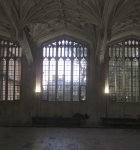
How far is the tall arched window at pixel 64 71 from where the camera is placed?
1681 cm

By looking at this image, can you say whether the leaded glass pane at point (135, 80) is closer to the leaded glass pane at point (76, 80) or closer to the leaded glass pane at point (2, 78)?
the leaded glass pane at point (76, 80)

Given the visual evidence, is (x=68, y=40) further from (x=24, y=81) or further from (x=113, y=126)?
(x=113, y=126)

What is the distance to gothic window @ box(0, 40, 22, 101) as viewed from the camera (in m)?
16.7

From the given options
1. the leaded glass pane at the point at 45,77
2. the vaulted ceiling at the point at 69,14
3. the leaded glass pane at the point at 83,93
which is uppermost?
the vaulted ceiling at the point at 69,14

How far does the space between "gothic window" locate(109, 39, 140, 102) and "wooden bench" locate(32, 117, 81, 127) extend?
12.3ft

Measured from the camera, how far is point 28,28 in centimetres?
1536

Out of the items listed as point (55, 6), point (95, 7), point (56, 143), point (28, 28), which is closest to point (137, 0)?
point (95, 7)

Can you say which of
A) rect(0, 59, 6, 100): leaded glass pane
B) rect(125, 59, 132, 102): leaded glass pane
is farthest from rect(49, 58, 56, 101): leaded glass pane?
rect(125, 59, 132, 102): leaded glass pane

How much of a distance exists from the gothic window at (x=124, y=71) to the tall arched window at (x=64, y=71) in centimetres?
232

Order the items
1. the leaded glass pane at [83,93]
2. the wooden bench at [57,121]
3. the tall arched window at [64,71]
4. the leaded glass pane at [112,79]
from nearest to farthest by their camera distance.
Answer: the wooden bench at [57,121], the leaded glass pane at [112,79], the leaded glass pane at [83,93], the tall arched window at [64,71]

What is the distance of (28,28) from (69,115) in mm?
7576

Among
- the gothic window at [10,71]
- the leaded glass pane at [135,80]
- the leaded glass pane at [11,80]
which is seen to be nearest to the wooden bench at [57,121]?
the gothic window at [10,71]

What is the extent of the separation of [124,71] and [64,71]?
16.3ft

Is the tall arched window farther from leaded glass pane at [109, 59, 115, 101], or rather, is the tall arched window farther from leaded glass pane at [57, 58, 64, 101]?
leaded glass pane at [109, 59, 115, 101]
